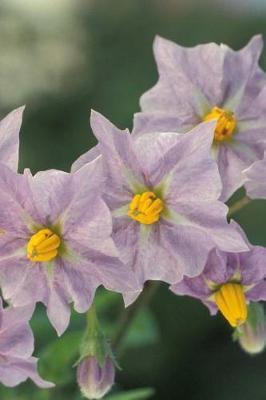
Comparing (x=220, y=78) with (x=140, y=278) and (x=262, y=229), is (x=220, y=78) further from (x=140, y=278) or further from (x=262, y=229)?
(x=262, y=229)

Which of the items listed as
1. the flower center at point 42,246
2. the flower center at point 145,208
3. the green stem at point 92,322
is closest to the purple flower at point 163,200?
the flower center at point 145,208

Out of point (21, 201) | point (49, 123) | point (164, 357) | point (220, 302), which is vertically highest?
point (21, 201)

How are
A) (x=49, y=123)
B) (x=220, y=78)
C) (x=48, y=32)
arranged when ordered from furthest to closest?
(x=48, y=32) < (x=49, y=123) < (x=220, y=78)

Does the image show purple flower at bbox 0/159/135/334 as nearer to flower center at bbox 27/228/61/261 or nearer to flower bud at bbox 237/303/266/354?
flower center at bbox 27/228/61/261

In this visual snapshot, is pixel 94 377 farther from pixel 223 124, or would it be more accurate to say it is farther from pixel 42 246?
pixel 223 124

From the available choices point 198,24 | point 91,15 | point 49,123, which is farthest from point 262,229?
point 91,15
